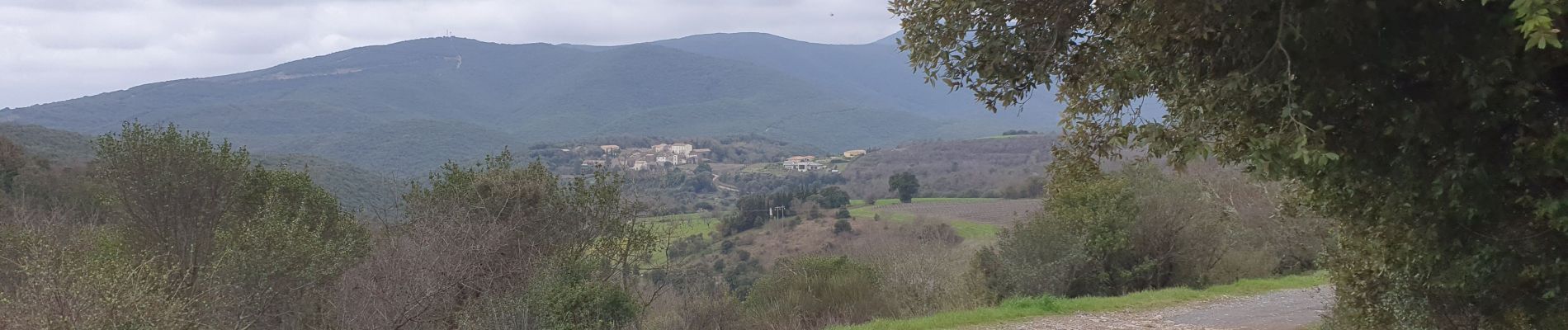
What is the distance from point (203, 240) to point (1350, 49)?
2242cm

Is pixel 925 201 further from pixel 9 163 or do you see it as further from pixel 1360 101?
pixel 1360 101

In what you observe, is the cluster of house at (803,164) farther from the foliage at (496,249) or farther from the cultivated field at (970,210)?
the foliage at (496,249)

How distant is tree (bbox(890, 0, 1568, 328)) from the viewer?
5.08 metres

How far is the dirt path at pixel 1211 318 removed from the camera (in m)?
13.5

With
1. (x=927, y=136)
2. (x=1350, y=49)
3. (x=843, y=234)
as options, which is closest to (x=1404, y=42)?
(x=1350, y=49)

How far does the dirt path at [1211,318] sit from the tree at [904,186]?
52386 mm

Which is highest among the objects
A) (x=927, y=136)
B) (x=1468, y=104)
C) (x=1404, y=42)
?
(x=1404, y=42)

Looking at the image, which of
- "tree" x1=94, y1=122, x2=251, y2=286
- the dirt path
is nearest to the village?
"tree" x1=94, y1=122, x2=251, y2=286

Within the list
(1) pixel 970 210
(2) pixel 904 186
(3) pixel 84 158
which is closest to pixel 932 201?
(2) pixel 904 186

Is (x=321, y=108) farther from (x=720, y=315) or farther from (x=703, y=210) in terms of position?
(x=720, y=315)

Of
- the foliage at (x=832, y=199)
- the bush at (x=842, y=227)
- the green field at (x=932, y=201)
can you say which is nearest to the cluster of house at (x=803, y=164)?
the green field at (x=932, y=201)

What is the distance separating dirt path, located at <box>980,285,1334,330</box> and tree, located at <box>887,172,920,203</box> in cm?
5239

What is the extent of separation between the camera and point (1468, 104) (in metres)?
5.37

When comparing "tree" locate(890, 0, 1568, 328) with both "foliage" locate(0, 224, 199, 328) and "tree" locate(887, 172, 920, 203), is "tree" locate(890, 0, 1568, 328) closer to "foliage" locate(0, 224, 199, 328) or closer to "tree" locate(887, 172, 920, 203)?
"foliage" locate(0, 224, 199, 328)
